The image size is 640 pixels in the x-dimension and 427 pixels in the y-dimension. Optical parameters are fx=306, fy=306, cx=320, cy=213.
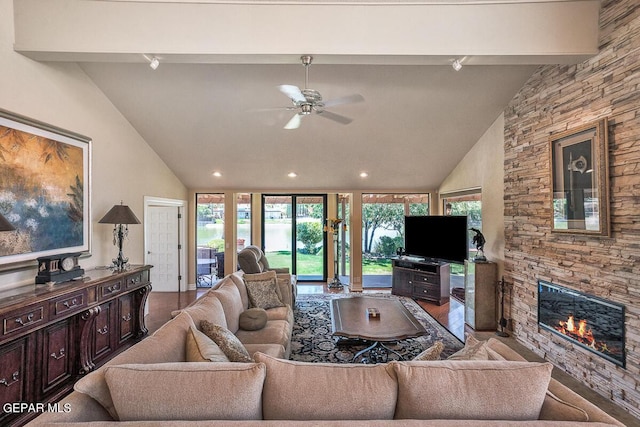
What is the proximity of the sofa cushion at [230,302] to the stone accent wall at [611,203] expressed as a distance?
3.32 meters

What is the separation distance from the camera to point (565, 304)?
311 centimetres

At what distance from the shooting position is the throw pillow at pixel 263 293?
3646mm

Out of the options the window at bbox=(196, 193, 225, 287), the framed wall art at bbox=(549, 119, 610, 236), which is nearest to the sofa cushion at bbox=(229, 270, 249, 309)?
the framed wall art at bbox=(549, 119, 610, 236)

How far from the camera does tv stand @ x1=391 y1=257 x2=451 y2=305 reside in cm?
A: 554

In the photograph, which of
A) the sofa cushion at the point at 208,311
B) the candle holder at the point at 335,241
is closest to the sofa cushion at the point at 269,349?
the sofa cushion at the point at 208,311

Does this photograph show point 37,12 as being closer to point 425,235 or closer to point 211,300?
point 211,300

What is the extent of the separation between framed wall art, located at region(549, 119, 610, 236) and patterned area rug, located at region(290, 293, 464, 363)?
182 centimetres

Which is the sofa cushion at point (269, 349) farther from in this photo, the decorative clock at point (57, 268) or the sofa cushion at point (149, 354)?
the decorative clock at point (57, 268)

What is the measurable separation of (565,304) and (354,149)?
11.8 ft

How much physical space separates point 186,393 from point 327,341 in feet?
9.04

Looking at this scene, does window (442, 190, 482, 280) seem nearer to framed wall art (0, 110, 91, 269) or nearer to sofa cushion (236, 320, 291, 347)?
sofa cushion (236, 320, 291, 347)

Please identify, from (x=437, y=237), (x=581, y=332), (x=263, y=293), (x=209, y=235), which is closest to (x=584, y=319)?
(x=581, y=332)

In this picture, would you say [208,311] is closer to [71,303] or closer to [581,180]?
[71,303]

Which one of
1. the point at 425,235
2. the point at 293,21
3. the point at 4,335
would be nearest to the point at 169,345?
the point at 4,335
